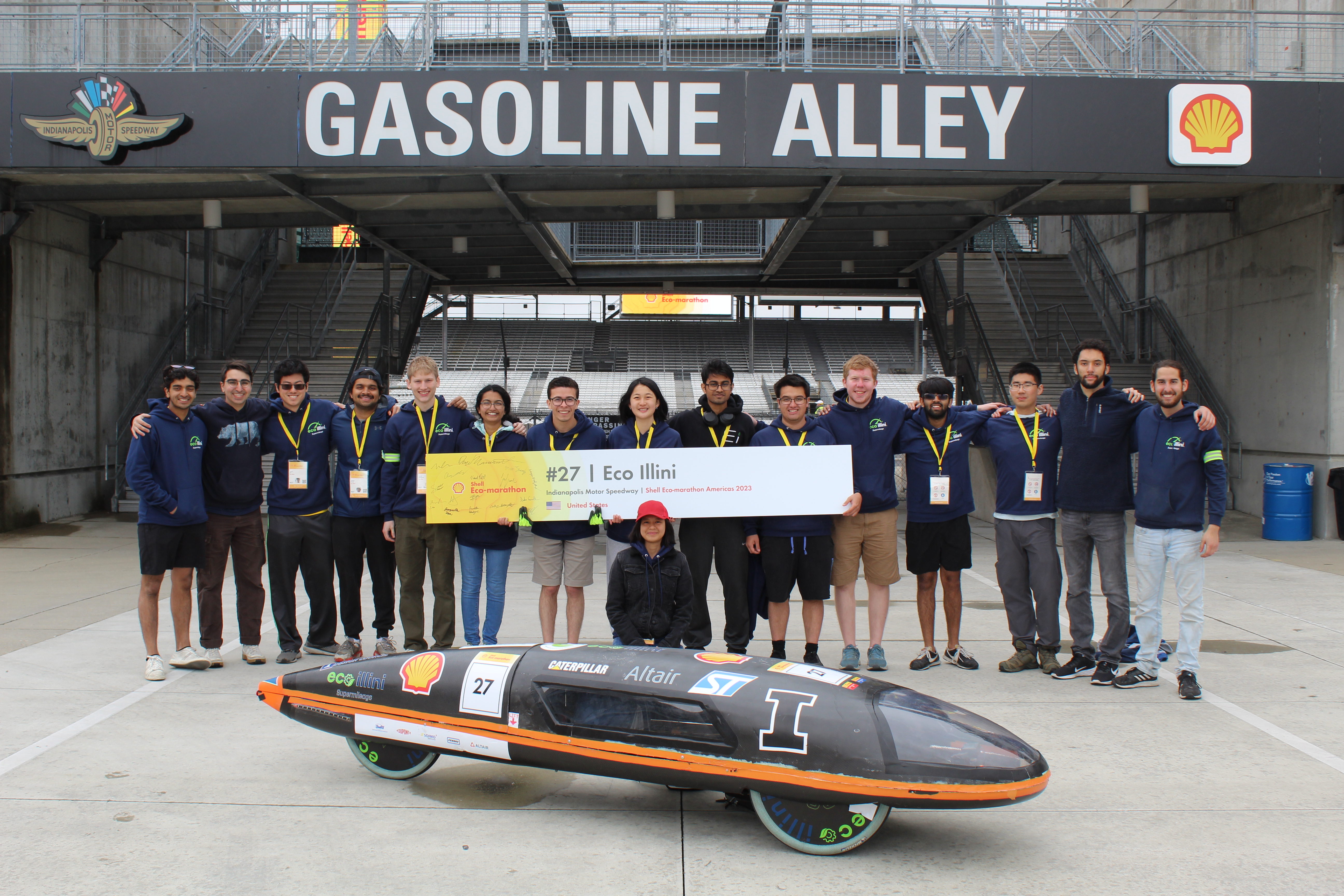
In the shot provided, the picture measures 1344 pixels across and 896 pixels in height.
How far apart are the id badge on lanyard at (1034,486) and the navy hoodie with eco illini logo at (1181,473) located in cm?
56

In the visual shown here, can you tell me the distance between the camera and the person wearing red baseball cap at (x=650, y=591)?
16.4 feet

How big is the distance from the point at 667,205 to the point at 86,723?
31.5 ft

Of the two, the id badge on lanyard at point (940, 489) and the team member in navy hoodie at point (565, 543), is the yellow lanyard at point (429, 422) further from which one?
the id badge on lanyard at point (940, 489)

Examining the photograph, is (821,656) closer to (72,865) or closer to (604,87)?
(72,865)

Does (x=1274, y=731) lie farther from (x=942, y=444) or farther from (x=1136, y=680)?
(x=942, y=444)

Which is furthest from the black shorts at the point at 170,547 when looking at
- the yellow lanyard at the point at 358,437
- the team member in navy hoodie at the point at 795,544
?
the team member in navy hoodie at the point at 795,544

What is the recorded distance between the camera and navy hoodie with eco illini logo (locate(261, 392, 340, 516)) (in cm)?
627

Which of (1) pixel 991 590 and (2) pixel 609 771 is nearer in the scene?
(2) pixel 609 771

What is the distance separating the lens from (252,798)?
13.1 ft

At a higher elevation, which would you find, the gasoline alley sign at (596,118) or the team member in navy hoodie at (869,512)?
the gasoline alley sign at (596,118)

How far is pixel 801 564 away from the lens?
6.02 m

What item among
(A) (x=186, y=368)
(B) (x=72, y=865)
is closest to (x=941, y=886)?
(B) (x=72, y=865)

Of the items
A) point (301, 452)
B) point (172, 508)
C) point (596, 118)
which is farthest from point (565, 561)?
point (596, 118)

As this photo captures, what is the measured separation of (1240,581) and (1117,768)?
20.2 ft
